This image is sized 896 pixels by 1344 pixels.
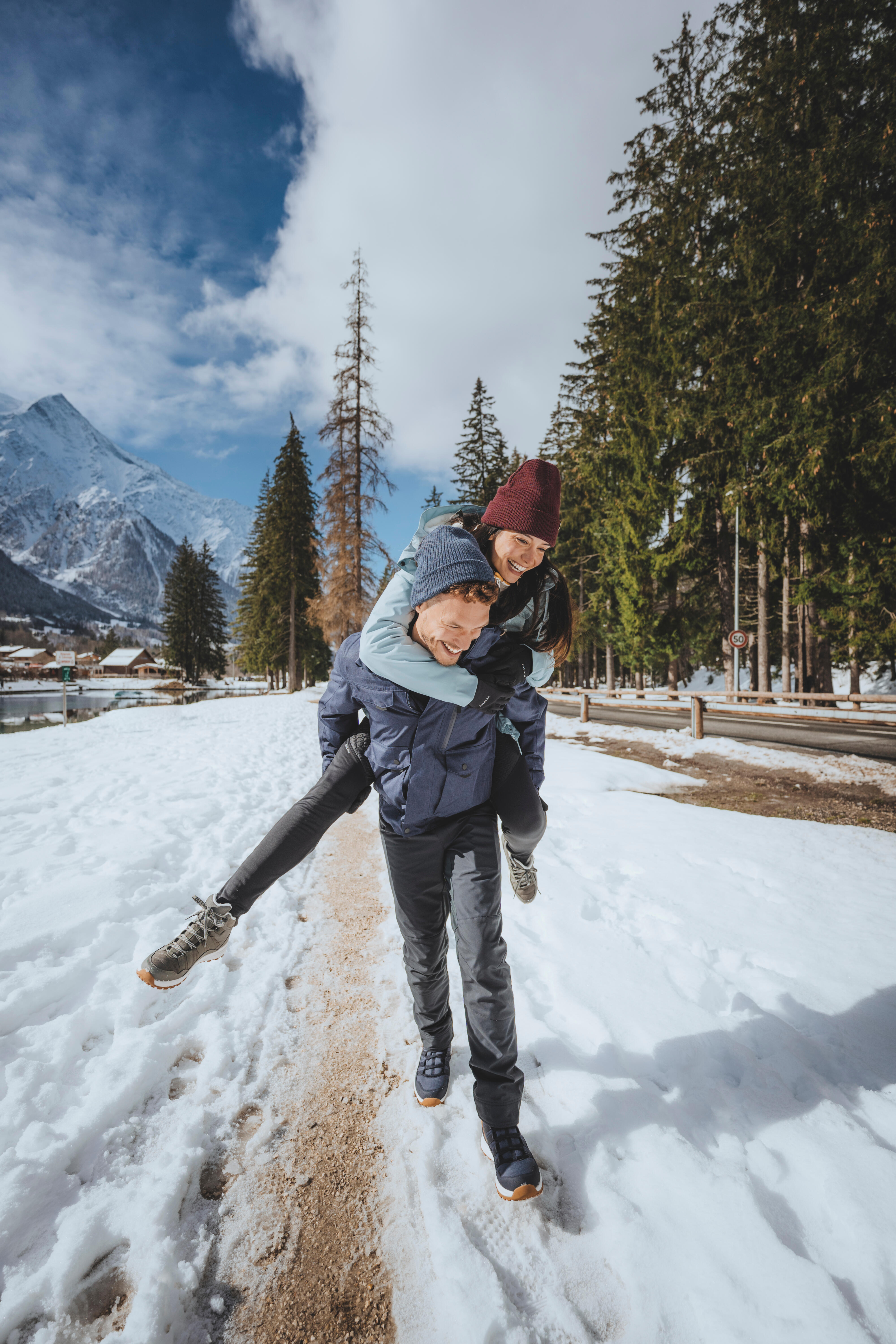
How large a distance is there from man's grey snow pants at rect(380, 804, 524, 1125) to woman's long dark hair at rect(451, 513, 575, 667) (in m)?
0.69

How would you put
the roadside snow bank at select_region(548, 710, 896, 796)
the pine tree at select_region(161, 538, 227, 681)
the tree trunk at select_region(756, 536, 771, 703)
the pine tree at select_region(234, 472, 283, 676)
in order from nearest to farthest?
the roadside snow bank at select_region(548, 710, 896, 796)
the tree trunk at select_region(756, 536, 771, 703)
the pine tree at select_region(234, 472, 283, 676)
the pine tree at select_region(161, 538, 227, 681)

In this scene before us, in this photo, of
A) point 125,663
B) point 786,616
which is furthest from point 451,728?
point 125,663

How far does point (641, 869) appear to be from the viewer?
13.0 feet

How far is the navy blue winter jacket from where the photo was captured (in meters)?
1.74

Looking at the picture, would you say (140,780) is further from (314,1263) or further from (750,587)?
(750,587)

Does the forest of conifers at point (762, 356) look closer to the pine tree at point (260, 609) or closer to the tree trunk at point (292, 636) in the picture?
the tree trunk at point (292, 636)

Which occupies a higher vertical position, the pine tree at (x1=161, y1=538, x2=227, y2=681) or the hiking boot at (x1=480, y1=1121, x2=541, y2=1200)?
the pine tree at (x1=161, y1=538, x2=227, y2=681)

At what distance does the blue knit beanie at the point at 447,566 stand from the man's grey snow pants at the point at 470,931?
0.83 metres

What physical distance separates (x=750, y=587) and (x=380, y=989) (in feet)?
71.4

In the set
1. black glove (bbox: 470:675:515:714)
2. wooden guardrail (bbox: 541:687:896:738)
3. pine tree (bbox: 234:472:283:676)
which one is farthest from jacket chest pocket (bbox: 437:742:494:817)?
Result: pine tree (bbox: 234:472:283:676)

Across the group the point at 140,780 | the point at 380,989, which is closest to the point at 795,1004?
the point at 380,989

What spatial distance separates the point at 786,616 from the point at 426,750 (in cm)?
1954

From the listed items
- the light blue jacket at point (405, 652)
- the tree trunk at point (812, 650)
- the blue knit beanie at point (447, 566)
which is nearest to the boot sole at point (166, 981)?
the light blue jacket at point (405, 652)

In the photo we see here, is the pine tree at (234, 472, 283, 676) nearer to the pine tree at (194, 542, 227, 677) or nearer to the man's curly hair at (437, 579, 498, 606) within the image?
the pine tree at (194, 542, 227, 677)
